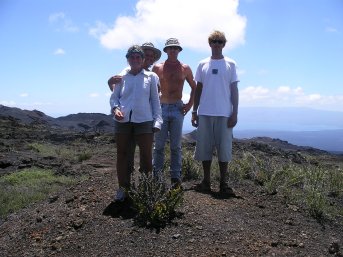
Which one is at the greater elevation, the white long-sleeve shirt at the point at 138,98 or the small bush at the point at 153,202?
the white long-sleeve shirt at the point at 138,98

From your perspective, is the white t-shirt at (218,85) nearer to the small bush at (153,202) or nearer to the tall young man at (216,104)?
the tall young man at (216,104)

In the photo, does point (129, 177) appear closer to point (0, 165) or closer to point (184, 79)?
point (184, 79)

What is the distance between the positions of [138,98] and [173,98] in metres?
0.88

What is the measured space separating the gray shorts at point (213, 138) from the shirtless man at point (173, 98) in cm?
31

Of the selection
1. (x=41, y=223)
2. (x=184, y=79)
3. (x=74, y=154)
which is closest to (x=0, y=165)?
(x=74, y=154)

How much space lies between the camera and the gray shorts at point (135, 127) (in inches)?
200

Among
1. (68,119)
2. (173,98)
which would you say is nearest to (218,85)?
(173,98)

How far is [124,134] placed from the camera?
5117 millimetres

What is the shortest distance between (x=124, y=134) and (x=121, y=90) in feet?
1.59

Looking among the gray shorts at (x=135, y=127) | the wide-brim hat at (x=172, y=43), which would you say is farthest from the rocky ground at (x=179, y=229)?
the wide-brim hat at (x=172, y=43)

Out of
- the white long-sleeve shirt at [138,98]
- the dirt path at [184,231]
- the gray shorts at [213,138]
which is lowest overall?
the dirt path at [184,231]

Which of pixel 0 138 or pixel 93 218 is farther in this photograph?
pixel 0 138

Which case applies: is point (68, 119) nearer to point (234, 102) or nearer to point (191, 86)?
point (191, 86)

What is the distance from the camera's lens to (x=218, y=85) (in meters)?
5.77
